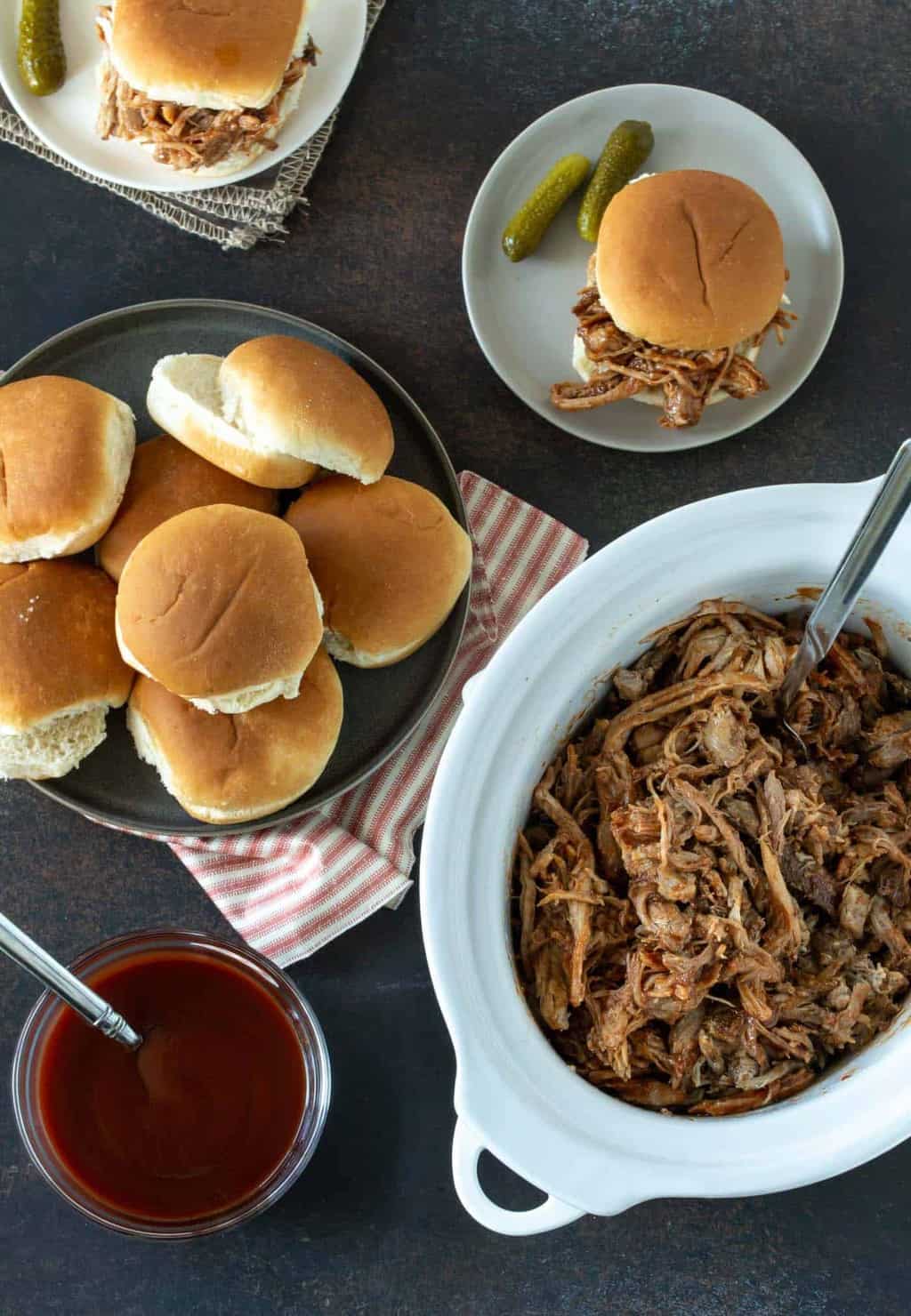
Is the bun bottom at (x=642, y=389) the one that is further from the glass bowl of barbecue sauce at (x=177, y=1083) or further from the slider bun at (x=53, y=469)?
the glass bowl of barbecue sauce at (x=177, y=1083)

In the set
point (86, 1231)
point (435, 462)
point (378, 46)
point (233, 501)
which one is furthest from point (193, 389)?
point (86, 1231)

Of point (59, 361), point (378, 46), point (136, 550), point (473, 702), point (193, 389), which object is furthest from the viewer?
point (378, 46)

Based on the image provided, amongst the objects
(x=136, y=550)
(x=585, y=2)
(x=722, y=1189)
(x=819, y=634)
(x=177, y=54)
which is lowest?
(x=722, y=1189)

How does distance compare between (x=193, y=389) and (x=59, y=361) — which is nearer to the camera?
(x=193, y=389)

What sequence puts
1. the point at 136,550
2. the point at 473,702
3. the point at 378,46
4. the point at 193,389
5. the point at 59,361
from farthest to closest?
the point at 378,46, the point at 59,361, the point at 193,389, the point at 136,550, the point at 473,702

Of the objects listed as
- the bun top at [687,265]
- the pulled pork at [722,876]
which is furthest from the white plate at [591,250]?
the pulled pork at [722,876]

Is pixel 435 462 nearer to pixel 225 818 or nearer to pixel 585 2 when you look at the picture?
pixel 225 818
